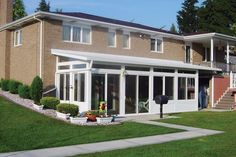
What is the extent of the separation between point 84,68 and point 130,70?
3243mm

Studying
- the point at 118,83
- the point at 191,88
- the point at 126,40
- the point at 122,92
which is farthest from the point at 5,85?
the point at 191,88

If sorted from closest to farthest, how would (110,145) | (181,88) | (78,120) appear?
(110,145), (78,120), (181,88)

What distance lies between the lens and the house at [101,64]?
75.0 feet

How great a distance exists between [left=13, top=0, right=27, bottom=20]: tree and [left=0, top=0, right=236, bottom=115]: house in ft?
93.6

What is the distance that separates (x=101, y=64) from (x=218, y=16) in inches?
1900

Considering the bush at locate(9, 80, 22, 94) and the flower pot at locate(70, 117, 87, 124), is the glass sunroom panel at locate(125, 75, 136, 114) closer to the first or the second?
the flower pot at locate(70, 117, 87, 124)

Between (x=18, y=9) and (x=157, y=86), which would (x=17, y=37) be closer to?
(x=157, y=86)

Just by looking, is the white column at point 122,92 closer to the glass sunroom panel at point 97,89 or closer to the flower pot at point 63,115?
the glass sunroom panel at point 97,89

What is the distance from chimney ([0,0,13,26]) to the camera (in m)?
33.1

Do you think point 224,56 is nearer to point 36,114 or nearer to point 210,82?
point 210,82

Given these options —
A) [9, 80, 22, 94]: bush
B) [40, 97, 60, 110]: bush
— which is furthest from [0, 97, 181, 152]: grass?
[9, 80, 22, 94]: bush

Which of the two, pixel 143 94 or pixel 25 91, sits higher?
pixel 25 91

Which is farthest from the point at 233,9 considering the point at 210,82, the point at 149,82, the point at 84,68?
the point at 84,68

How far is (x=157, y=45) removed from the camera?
3381 cm
